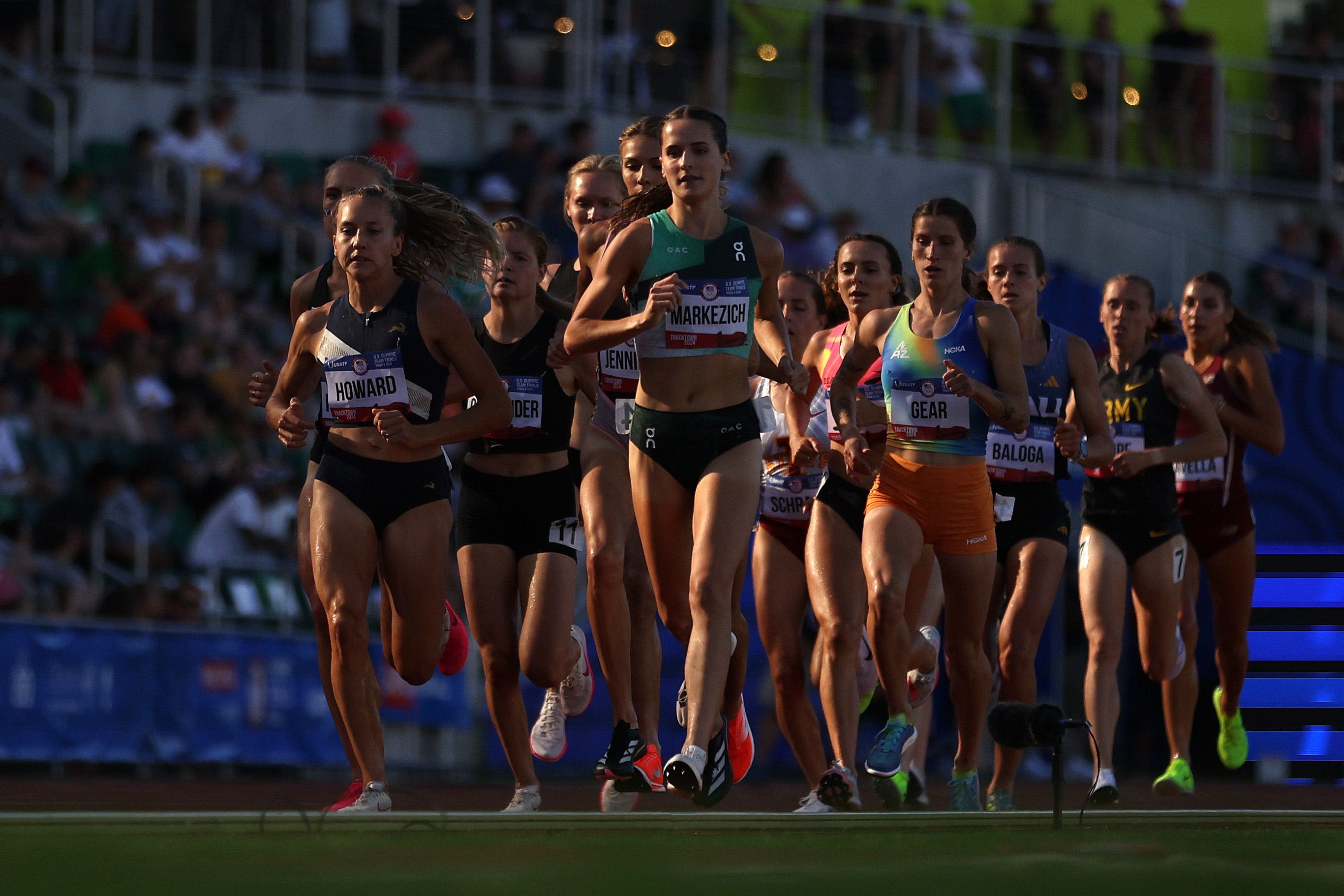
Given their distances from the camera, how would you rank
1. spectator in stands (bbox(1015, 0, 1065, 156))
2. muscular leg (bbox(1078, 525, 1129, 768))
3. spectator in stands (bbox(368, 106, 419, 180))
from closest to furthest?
muscular leg (bbox(1078, 525, 1129, 768)) → spectator in stands (bbox(368, 106, 419, 180)) → spectator in stands (bbox(1015, 0, 1065, 156))

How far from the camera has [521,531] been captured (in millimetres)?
8492

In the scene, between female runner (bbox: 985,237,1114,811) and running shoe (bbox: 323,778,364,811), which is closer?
running shoe (bbox: 323,778,364,811)

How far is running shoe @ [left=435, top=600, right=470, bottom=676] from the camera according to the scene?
9.07 m

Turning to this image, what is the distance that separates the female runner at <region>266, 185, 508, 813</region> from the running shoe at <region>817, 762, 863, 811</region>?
5.11 feet

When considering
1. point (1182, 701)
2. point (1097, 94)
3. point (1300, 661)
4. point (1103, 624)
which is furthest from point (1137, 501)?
point (1097, 94)

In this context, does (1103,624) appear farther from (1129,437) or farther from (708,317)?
(708,317)

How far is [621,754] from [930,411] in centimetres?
182

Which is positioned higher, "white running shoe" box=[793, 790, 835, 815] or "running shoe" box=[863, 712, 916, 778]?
"running shoe" box=[863, 712, 916, 778]

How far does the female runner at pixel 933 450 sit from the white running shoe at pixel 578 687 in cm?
136

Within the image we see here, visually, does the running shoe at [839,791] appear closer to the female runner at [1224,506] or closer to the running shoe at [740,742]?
the running shoe at [740,742]

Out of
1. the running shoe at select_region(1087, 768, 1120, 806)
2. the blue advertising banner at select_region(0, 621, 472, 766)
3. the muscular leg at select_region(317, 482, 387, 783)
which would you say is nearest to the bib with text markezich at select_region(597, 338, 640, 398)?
the muscular leg at select_region(317, 482, 387, 783)

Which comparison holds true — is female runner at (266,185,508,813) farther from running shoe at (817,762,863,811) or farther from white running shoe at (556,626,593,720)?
running shoe at (817,762,863,811)

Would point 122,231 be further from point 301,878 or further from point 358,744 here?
point 301,878

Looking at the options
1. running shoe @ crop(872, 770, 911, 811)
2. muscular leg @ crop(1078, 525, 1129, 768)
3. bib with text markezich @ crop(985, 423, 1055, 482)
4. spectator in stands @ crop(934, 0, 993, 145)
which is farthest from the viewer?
spectator in stands @ crop(934, 0, 993, 145)
